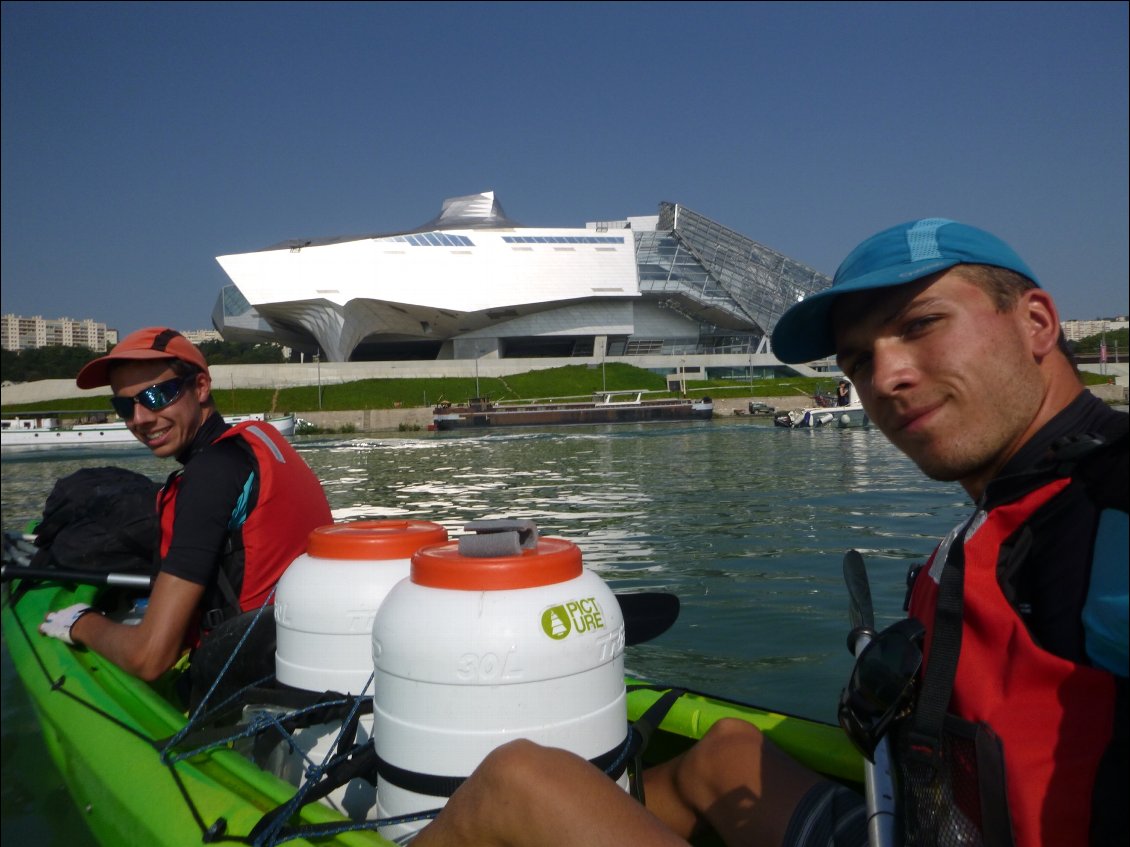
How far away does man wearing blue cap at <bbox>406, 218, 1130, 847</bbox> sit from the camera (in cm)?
116

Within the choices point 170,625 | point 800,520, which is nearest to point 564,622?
point 170,625

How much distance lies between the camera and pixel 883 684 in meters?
1.40

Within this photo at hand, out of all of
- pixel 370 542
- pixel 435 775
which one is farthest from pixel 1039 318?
pixel 370 542

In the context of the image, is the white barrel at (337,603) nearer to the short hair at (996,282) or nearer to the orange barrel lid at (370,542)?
the orange barrel lid at (370,542)

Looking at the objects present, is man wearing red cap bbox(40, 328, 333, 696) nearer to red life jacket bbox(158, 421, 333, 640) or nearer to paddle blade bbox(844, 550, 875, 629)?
red life jacket bbox(158, 421, 333, 640)

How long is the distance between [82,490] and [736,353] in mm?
57181

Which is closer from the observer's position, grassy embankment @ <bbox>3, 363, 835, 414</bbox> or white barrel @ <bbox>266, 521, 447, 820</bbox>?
white barrel @ <bbox>266, 521, 447, 820</bbox>

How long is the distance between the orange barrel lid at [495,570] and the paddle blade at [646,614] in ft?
2.16

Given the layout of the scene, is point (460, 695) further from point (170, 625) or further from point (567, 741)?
point (170, 625)

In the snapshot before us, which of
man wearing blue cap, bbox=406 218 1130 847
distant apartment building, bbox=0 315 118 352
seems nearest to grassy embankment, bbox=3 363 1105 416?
man wearing blue cap, bbox=406 218 1130 847

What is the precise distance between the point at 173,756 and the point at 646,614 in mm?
1311

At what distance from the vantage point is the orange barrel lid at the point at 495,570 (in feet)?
5.57

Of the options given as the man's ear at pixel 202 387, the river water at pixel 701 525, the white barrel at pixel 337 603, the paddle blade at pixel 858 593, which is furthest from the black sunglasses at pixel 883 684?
the river water at pixel 701 525

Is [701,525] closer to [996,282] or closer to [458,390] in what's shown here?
[996,282]
